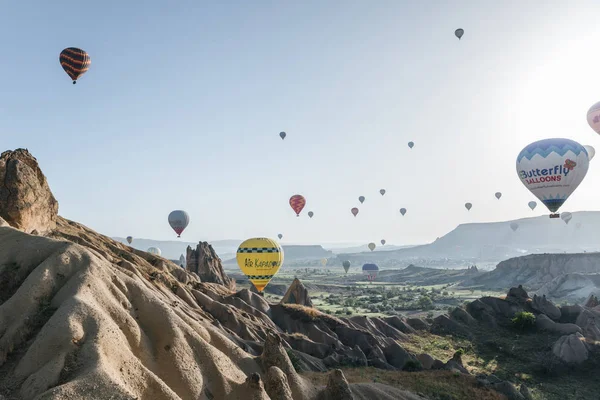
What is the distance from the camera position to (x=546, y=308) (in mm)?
87500

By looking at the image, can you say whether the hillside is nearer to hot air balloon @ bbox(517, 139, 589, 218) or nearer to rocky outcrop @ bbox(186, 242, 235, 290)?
hot air balloon @ bbox(517, 139, 589, 218)

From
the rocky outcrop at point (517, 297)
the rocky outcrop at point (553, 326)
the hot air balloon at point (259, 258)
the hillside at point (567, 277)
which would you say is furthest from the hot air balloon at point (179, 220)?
the hillside at point (567, 277)

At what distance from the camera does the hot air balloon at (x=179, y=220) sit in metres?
140

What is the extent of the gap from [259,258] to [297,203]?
5197 cm

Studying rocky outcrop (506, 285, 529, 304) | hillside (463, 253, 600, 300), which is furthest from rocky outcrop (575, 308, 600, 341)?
hillside (463, 253, 600, 300)

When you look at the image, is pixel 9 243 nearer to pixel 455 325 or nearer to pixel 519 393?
pixel 519 393

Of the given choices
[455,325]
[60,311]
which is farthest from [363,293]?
[60,311]

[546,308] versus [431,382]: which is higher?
[546,308]

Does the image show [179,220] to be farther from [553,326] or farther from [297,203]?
[553,326]

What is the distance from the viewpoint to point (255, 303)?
230 ft

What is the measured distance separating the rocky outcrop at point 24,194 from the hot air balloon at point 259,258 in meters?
41.6

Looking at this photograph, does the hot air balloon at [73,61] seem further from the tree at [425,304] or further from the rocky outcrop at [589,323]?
the tree at [425,304]

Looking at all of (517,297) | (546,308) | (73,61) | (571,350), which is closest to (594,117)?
(517,297)

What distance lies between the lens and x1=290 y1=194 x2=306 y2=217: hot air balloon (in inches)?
5226
